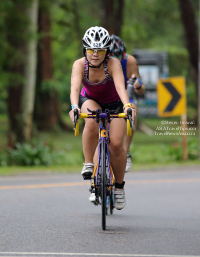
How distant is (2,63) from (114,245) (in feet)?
51.7

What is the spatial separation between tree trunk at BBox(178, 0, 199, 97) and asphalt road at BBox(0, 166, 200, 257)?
18.7 meters

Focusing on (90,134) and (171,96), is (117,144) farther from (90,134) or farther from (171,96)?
(171,96)

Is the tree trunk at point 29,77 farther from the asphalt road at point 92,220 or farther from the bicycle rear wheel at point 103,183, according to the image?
the bicycle rear wheel at point 103,183

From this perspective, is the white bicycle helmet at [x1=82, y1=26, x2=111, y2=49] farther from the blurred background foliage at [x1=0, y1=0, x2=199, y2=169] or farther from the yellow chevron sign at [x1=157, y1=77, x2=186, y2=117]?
the blurred background foliage at [x1=0, y1=0, x2=199, y2=169]

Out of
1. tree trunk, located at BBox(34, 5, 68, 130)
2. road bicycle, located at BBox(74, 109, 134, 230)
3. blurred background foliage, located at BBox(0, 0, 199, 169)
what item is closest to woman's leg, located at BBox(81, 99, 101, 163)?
road bicycle, located at BBox(74, 109, 134, 230)

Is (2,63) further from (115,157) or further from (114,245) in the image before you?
(114,245)

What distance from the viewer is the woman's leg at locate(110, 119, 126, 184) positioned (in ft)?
24.5

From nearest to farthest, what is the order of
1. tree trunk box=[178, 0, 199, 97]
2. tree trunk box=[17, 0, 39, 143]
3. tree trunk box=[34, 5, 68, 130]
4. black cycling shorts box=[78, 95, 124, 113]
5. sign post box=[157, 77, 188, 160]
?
1. black cycling shorts box=[78, 95, 124, 113]
2. sign post box=[157, 77, 188, 160]
3. tree trunk box=[17, 0, 39, 143]
4. tree trunk box=[178, 0, 199, 97]
5. tree trunk box=[34, 5, 68, 130]

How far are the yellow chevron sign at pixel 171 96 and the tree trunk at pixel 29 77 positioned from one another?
16.0ft

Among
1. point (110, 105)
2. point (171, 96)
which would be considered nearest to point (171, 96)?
point (171, 96)

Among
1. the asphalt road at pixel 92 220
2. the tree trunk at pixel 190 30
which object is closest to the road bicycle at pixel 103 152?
the asphalt road at pixel 92 220

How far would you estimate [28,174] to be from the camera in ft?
48.1

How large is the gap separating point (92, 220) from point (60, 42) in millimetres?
41569

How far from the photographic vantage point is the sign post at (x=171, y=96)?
1795cm
